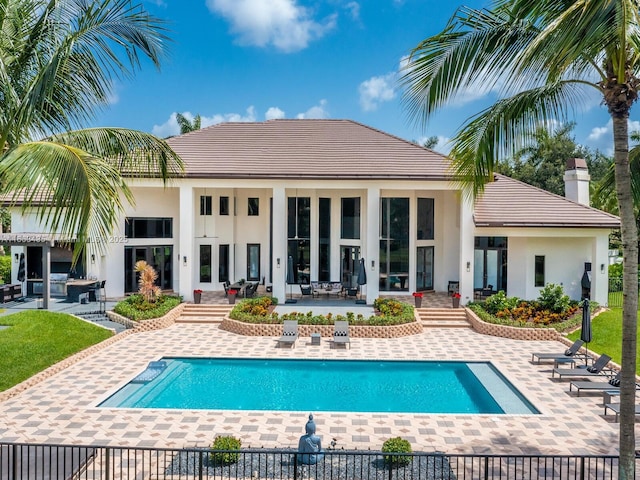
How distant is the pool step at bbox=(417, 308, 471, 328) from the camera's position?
21.7 meters

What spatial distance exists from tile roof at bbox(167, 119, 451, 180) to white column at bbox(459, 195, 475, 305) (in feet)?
7.29

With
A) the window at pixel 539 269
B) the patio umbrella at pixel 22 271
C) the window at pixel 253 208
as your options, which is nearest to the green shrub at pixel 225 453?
the window at pixel 253 208

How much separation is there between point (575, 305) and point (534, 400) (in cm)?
1103

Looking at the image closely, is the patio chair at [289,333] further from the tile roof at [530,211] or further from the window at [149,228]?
the window at [149,228]

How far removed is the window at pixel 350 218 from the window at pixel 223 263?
22.0 feet

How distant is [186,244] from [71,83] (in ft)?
50.6

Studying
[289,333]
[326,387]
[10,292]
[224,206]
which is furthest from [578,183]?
[10,292]

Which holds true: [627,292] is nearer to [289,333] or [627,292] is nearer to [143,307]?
[289,333]

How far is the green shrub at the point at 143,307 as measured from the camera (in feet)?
68.2

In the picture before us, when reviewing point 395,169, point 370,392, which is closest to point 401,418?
point 370,392

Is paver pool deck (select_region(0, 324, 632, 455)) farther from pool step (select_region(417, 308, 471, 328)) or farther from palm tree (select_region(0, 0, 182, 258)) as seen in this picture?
pool step (select_region(417, 308, 471, 328))

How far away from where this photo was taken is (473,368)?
1572 centimetres

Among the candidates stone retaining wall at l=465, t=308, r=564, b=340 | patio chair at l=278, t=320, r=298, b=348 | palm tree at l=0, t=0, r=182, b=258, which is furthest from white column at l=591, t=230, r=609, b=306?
palm tree at l=0, t=0, r=182, b=258

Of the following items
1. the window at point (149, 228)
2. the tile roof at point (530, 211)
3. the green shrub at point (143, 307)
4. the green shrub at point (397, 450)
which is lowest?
the green shrub at point (397, 450)
